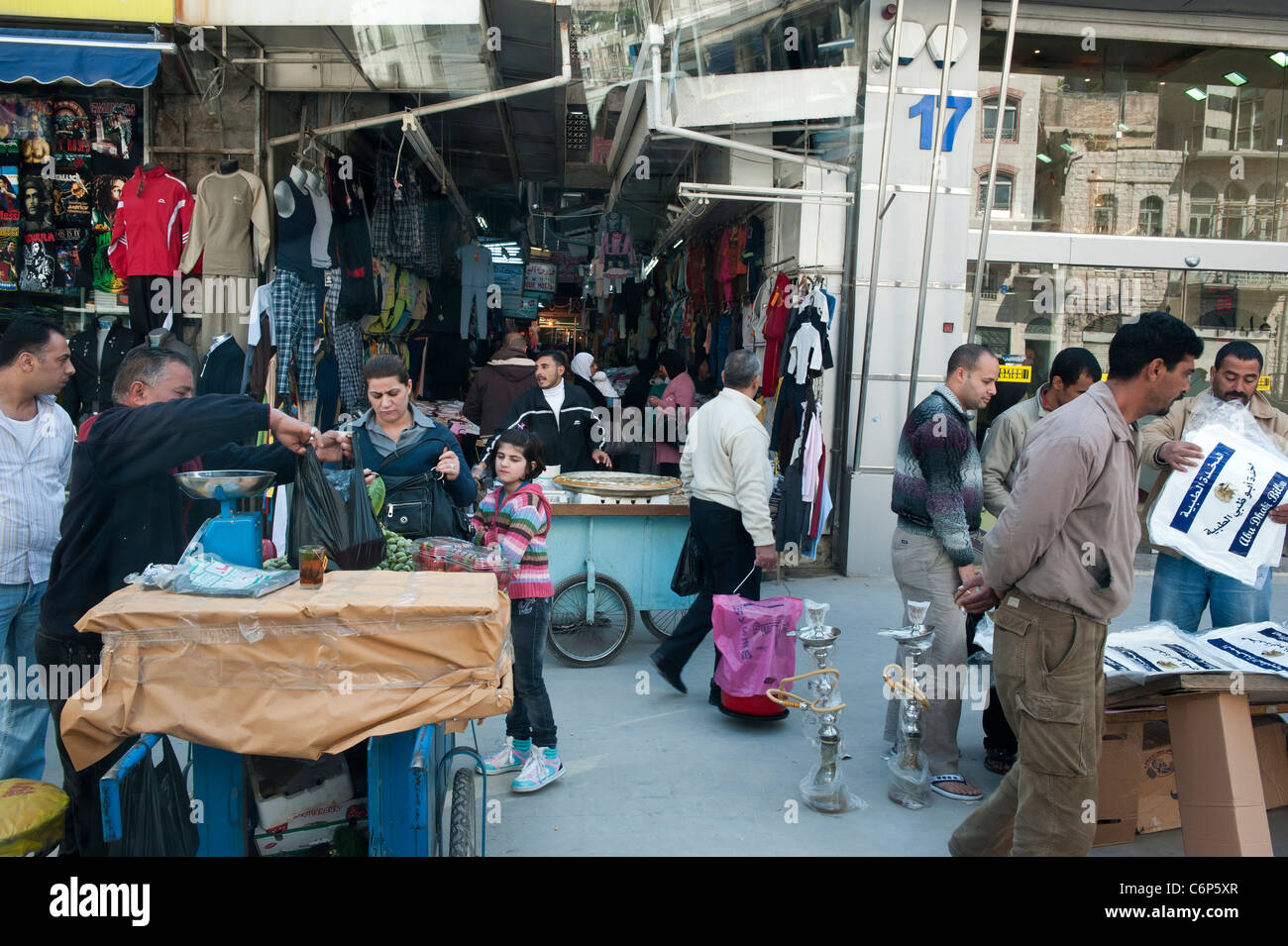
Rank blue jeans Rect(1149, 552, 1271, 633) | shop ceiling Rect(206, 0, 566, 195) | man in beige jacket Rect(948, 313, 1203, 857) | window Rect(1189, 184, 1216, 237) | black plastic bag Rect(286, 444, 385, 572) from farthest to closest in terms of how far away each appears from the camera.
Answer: window Rect(1189, 184, 1216, 237)
shop ceiling Rect(206, 0, 566, 195)
blue jeans Rect(1149, 552, 1271, 633)
black plastic bag Rect(286, 444, 385, 572)
man in beige jacket Rect(948, 313, 1203, 857)

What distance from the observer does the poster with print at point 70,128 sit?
705 centimetres

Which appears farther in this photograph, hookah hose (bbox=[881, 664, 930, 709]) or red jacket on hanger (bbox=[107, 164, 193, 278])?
red jacket on hanger (bbox=[107, 164, 193, 278])

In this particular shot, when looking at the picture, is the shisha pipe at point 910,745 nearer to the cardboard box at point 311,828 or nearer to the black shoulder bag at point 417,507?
the black shoulder bag at point 417,507

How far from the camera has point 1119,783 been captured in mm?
3740

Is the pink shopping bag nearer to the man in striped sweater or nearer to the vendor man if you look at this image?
the man in striped sweater

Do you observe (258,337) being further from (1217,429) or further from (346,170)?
(1217,429)

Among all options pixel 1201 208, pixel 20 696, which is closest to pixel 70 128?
pixel 20 696

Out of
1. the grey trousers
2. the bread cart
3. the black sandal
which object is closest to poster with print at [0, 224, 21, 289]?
the bread cart

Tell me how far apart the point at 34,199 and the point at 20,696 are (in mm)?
5161

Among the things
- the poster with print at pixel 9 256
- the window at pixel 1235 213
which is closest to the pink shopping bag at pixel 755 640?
the poster with print at pixel 9 256

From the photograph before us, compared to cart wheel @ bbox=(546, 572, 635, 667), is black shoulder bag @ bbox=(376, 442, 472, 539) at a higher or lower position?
higher

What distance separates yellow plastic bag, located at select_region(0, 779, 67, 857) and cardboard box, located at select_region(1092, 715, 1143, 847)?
387 centimetres

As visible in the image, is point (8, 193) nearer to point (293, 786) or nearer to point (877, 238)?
point (293, 786)

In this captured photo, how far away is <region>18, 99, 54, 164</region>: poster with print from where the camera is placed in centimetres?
704
